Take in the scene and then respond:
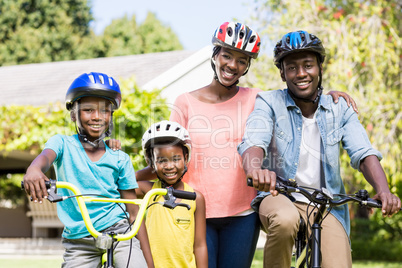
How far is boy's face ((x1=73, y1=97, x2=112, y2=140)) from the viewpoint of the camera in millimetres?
4090

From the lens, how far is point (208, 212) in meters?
4.23

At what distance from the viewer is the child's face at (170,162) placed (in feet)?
13.7

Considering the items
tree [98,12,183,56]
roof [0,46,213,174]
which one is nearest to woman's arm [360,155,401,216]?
roof [0,46,213,174]

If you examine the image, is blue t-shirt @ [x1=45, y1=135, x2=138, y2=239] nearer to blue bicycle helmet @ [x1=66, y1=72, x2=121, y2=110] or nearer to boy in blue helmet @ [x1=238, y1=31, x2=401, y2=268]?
blue bicycle helmet @ [x1=66, y1=72, x2=121, y2=110]

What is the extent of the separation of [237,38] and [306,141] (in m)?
0.98

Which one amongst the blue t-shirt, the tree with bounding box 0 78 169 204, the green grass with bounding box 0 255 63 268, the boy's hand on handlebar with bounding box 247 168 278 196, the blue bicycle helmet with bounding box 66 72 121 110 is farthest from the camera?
the green grass with bounding box 0 255 63 268

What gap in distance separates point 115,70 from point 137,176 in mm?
12047

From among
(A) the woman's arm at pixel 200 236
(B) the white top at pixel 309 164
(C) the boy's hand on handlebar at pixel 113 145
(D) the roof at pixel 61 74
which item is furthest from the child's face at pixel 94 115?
(D) the roof at pixel 61 74

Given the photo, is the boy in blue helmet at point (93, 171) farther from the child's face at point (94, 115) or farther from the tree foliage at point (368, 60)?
the tree foliage at point (368, 60)

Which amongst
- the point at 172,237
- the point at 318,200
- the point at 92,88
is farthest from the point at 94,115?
the point at 318,200

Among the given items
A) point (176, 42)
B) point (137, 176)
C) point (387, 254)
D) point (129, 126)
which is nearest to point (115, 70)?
point (129, 126)

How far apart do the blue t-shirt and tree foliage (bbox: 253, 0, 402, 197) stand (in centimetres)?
653

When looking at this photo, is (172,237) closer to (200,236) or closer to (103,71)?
(200,236)

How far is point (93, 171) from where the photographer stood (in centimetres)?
388
